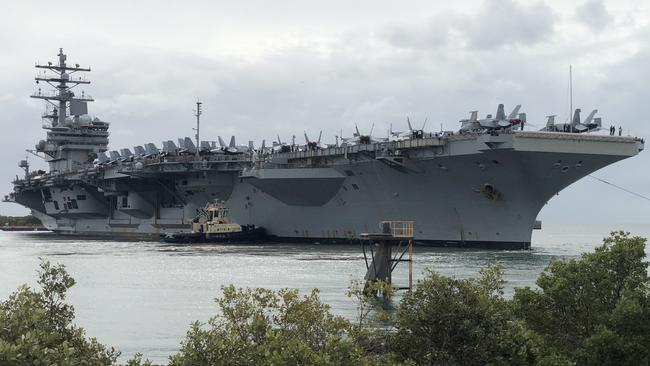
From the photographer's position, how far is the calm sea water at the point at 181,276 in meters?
19.5

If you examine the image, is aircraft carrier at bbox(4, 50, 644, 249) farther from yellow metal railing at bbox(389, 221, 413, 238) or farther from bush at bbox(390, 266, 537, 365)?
bush at bbox(390, 266, 537, 365)

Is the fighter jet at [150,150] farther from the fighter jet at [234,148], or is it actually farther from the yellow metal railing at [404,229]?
the yellow metal railing at [404,229]

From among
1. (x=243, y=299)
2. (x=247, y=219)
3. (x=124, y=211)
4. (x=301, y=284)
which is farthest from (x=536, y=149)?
(x=124, y=211)

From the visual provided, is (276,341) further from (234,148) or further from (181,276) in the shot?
(234,148)

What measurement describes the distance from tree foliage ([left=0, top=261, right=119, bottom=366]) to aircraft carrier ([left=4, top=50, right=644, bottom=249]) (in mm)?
26486

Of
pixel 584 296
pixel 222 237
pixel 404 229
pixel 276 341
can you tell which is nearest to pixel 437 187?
pixel 404 229

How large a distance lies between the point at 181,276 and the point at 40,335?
23236 mm

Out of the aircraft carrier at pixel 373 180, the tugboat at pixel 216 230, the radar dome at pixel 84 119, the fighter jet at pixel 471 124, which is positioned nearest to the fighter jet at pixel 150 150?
the aircraft carrier at pixel 373 180

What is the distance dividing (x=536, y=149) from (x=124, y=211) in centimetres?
3565

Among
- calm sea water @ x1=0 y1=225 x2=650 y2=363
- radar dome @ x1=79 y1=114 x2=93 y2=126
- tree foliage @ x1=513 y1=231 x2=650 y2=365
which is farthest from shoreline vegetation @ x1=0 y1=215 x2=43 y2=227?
tree foliage @ x1=513 y1=231 x2=650 y2=365

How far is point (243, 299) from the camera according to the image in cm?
912

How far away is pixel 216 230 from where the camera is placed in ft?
164

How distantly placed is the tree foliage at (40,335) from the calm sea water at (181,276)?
289 inches

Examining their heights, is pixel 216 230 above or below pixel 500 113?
below
